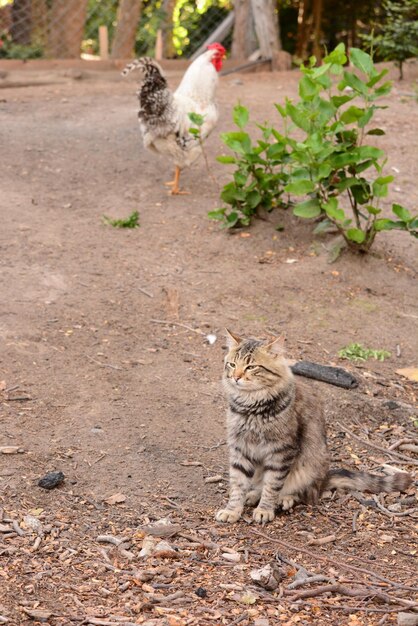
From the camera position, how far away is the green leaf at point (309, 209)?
6.96m

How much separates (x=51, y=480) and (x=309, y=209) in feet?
11.1

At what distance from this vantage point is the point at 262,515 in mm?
4348

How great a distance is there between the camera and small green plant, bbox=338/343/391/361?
625 cm

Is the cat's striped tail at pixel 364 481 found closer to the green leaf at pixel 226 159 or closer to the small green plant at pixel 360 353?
the small green plant at pixel 360 353

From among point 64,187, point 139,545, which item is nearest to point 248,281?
point 64,187

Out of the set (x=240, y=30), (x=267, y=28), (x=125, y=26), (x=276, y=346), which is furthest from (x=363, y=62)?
(x=125, y=26)

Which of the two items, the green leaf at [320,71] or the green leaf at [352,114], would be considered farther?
the green leaf at [352,114]

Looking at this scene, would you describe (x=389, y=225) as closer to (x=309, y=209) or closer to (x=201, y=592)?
(x=309, y=209)

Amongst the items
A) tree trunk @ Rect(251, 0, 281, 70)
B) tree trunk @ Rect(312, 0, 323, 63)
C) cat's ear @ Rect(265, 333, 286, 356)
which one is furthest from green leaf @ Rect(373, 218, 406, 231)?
tree trunk @ Rect(312, 0, 323, 63)

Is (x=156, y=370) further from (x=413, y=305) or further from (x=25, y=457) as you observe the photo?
(x=413, y=305)

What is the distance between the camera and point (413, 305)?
7000mm

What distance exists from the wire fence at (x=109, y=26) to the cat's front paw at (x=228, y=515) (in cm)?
1006

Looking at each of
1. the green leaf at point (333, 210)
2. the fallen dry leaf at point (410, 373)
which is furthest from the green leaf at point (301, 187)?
the fallen dry leaf at point (410, 373)

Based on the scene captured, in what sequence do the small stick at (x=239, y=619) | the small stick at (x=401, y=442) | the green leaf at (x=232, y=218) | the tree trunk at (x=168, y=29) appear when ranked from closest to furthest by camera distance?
the small stick at (x=239, y=619)
the small stick at (x=401, y=442)
the green leaf at (x=232, y=218)
the tree trunk at (x=168, y=29)
